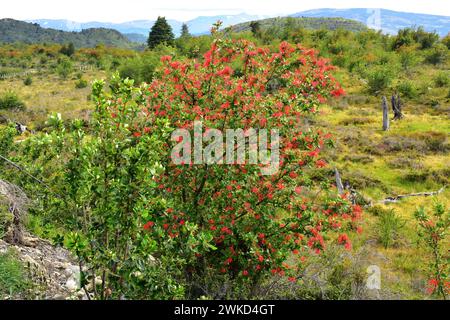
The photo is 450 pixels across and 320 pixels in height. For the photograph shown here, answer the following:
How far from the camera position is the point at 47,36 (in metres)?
128

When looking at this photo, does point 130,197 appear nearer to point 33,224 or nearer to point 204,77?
point 204,77

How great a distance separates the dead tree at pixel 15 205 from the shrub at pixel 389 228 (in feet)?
29.6

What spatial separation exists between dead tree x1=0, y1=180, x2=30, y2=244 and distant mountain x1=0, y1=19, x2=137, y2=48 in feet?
410

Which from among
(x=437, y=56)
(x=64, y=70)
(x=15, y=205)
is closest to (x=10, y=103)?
(x=64, y=70)

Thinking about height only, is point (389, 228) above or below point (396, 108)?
below

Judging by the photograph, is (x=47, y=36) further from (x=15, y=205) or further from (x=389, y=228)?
(x=389, y=228)

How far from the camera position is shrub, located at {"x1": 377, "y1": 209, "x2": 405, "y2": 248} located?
440 inches

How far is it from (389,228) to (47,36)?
138307 mm

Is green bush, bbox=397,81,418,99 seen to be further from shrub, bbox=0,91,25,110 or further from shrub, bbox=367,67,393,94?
shrub, bbox=0,91,25,110

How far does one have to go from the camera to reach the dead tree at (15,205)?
6922 mm

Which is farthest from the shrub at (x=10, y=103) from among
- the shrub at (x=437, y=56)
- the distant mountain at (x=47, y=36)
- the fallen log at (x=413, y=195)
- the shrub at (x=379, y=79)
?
the distant mountain at (x=47, y=36)

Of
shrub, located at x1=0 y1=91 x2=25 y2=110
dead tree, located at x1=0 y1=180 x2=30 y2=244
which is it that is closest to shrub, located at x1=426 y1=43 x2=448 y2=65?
shrub, located at x1=0 y1=91 x2=25 y2=110

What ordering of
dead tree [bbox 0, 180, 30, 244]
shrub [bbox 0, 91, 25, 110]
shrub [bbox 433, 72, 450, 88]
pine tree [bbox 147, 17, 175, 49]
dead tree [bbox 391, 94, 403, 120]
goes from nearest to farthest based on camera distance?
dead tree [bbox 0, 180, 30, 244], dead tree [bbox 391, 94, 403, 120], shrub [bbox 0, 91, 25, 110], shrub [bbox 433, 72, 450, 88], pine tree [bbox 147, 17, 175, 49]

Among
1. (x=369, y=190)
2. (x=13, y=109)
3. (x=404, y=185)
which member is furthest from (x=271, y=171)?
(x=13, y=109)
